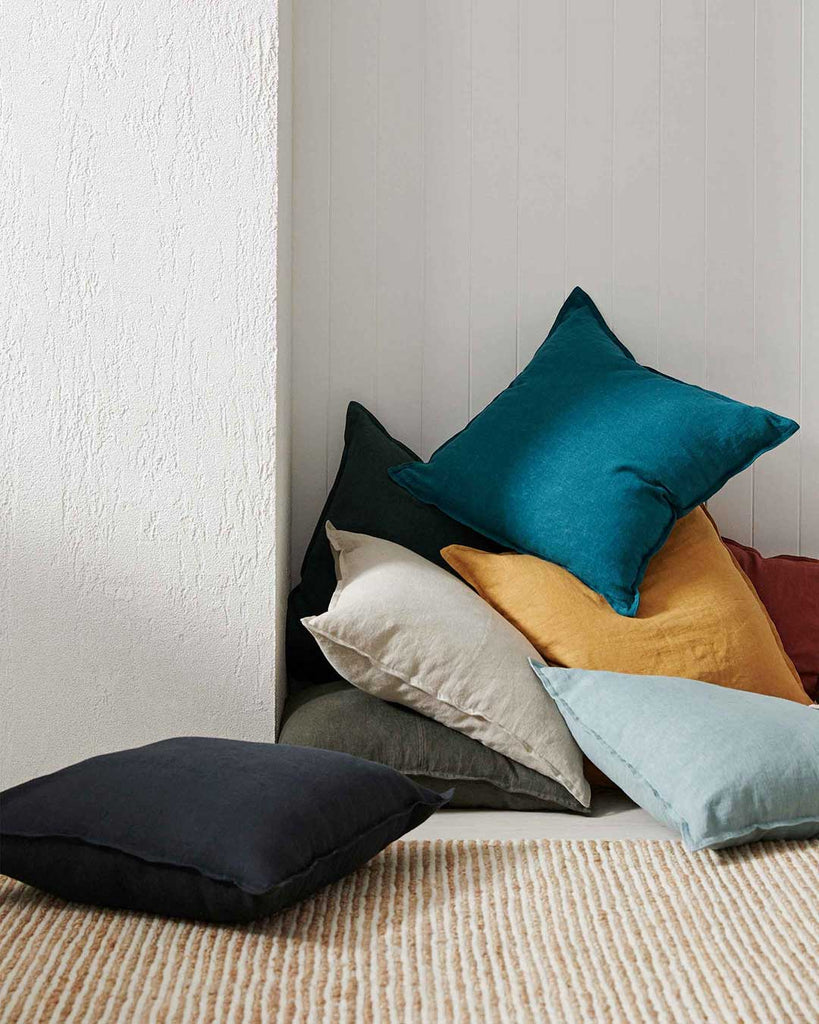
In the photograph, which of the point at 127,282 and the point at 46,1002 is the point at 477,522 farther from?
the point at 46,1002

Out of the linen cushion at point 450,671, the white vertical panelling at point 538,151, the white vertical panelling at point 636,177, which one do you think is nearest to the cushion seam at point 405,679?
the linen cushion at point 450,671

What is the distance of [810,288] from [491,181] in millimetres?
729

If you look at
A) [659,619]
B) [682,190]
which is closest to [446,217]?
[682,190]

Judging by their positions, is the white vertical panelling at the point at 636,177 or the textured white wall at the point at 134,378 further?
the white vertical panelling at the point at 636,177

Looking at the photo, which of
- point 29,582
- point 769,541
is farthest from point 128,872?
point 769,541

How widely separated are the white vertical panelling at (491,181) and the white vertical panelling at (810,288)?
63 centimetres

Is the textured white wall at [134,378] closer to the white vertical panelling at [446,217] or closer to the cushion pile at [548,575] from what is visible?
the cushion pile at [548,575]

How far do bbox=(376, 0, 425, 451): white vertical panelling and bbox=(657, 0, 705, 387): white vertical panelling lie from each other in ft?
1.71

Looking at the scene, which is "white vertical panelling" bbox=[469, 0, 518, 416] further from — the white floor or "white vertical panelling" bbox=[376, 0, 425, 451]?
the white floor

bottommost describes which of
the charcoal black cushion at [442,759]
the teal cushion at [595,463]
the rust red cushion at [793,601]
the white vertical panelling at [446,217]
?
the charcoal black cushion at [442,759]

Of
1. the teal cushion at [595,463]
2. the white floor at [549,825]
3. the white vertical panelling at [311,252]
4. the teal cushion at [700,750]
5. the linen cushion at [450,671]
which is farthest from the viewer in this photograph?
the white vertical panelling at [311,252]

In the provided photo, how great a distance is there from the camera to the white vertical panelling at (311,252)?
2174 millimetres

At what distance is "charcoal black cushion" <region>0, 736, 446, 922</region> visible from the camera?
0.97m

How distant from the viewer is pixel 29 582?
168cm
